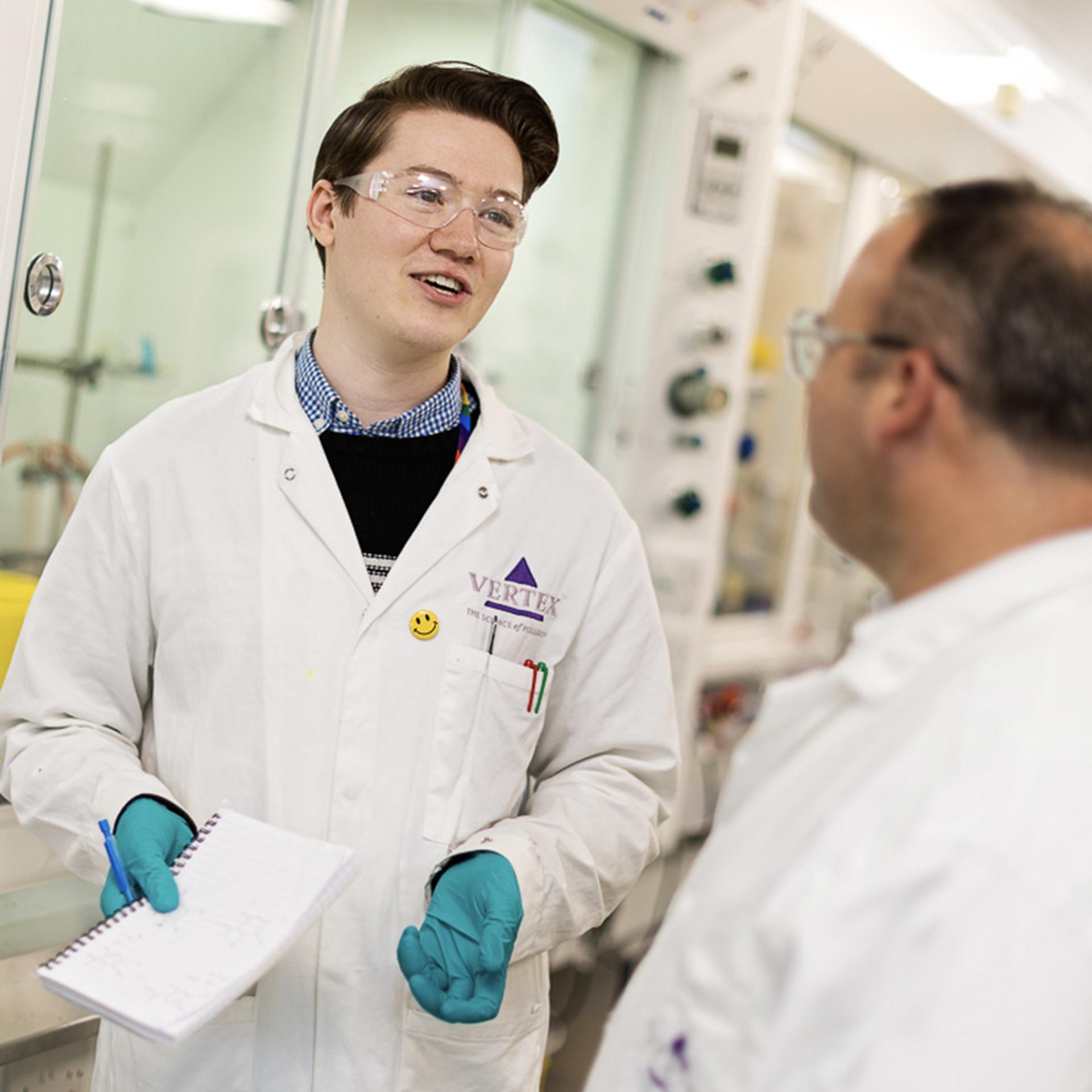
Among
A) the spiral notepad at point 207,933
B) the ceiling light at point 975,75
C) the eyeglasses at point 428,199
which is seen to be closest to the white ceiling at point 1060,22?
the ceiling light at point 975,75

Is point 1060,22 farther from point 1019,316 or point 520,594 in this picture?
point 1019,316

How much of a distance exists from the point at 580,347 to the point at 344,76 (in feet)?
3.71

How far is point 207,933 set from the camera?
1.09 metres

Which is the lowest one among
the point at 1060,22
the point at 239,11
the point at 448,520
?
the point at 448,520

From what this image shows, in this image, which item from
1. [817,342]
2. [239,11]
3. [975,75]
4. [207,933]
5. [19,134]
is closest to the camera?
[817,342]

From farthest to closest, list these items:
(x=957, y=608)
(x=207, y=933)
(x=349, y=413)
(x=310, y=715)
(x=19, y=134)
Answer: (x=19, y=134)
(x=349, y=413)
(x=310, y=715)
(x=207, y=933)
(x=957, y=608)

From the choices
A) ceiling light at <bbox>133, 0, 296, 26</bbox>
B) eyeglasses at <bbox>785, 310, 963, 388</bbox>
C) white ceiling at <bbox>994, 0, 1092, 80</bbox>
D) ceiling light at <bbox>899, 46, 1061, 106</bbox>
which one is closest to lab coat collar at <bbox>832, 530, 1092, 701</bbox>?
eyeglasses at <bbox>785, 310, 963, 388</bbox>

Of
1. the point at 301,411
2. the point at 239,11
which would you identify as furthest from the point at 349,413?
the point at 239,11

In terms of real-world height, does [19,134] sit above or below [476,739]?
above

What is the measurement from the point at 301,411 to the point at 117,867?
1.75 feet

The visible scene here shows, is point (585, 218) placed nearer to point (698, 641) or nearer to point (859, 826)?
point (698, 641)

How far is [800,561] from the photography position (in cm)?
449

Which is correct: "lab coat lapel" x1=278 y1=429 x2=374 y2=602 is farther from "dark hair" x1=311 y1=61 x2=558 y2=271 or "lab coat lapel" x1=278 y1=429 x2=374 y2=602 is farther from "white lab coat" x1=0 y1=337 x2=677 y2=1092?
"dark hair" x1=311 y1=61 x2=558 y2=271

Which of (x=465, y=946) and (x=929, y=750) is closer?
(x=929, y=750)
